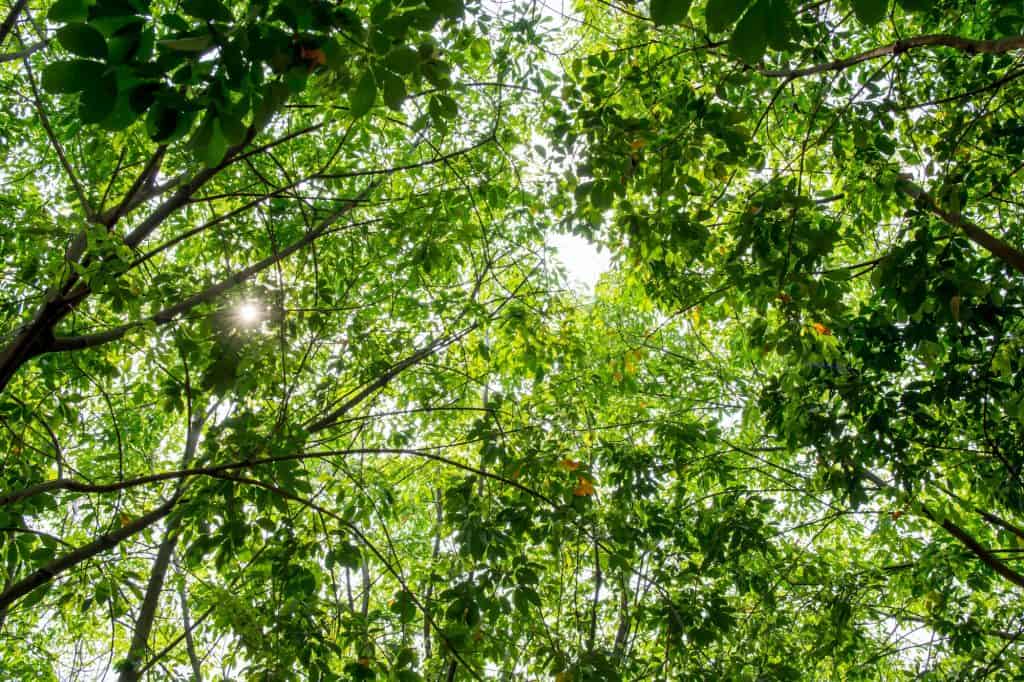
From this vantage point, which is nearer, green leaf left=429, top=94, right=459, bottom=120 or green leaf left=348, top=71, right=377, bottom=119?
green leaf left=348, top=71, right=377, bottom=119

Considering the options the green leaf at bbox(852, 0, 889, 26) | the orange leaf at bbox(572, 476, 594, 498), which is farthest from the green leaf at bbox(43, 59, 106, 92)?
the orange leaf at bbox(572, 476, 594, 498)

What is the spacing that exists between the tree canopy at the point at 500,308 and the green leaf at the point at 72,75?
11 millimetres

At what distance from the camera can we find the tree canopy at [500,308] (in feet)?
7.02

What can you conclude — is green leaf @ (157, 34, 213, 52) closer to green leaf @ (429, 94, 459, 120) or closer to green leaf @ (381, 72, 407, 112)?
green leaf @ (381, 72, 407, 112)

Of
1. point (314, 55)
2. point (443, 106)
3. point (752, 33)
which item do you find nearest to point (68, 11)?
point (314, 55)

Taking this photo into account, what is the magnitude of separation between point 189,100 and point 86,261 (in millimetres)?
2108

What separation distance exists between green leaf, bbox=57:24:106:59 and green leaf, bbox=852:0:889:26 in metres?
1.30

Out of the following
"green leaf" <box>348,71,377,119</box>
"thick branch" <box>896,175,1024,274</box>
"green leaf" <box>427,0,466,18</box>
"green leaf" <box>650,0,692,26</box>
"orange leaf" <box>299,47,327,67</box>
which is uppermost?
"thick branch" <box>896,175,1024,274</box>

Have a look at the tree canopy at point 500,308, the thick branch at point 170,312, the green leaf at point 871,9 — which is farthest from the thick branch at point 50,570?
the green leaf at point 871,9

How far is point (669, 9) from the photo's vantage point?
43.3 inches

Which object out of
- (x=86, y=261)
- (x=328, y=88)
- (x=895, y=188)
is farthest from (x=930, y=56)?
(x=86, y=261)

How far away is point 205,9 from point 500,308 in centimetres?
340

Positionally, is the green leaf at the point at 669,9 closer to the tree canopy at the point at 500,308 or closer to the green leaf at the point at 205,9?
the tree canopy at the point at 500,308

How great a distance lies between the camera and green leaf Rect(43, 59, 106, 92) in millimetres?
1139
